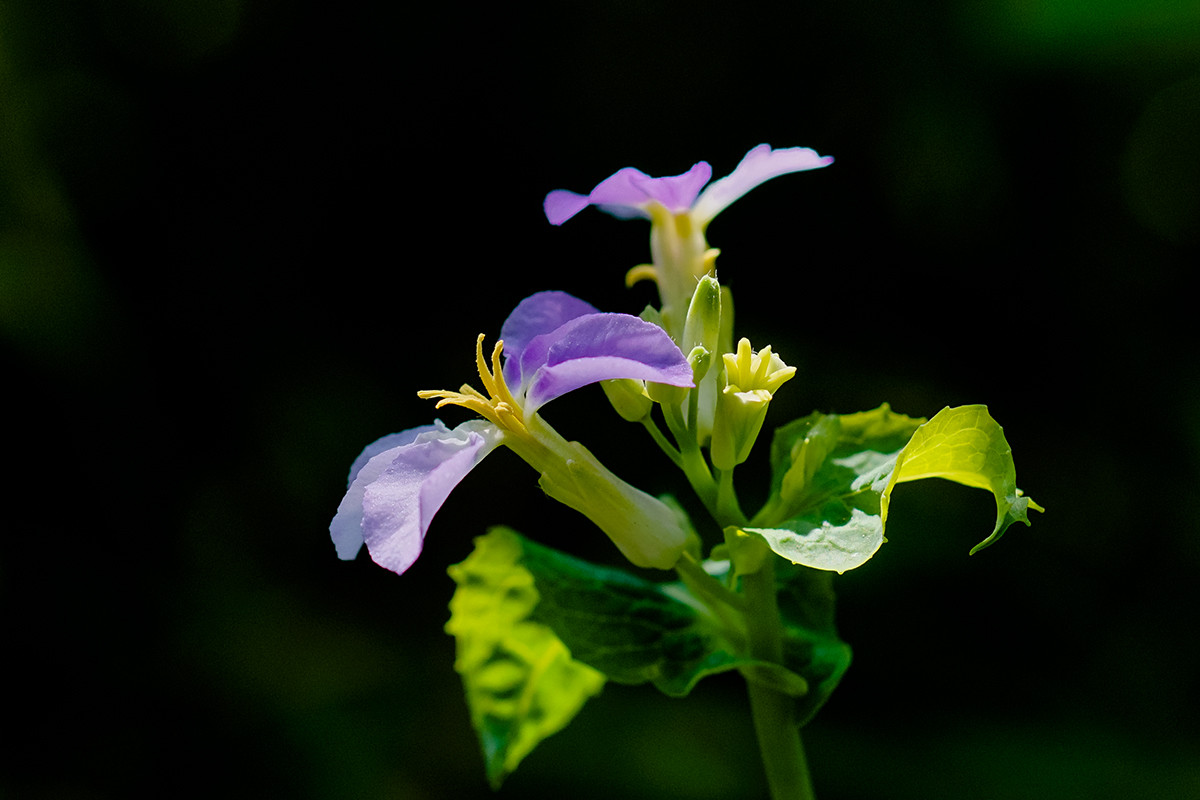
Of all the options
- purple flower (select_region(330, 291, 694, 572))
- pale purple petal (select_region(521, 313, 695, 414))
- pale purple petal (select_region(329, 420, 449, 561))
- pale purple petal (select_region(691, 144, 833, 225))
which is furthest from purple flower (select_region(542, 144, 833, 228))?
pale purple petal (select_region(329, 420, 449, 561))

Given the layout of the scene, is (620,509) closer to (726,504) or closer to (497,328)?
(726,504)

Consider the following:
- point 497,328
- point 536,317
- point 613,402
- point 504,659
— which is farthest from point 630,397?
point 497,328

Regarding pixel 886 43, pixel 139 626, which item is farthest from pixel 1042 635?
pixel 139 626

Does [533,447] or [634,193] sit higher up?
[634,193]

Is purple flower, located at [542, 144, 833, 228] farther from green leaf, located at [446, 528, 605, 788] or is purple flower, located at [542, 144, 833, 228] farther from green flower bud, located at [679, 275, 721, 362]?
green leaf, located at [446, 528, 605, 788]

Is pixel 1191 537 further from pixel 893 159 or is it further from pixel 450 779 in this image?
pixel 450 779

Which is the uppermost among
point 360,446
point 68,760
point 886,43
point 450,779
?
point 886,43
